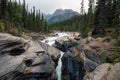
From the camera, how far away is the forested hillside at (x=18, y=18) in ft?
218

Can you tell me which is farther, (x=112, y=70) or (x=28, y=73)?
(x=28, y=73)

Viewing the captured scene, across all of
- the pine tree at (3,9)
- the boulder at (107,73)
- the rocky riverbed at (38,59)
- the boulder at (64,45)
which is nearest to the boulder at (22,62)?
the rocky riverbed at (38,59)

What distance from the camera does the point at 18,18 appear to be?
269 ft

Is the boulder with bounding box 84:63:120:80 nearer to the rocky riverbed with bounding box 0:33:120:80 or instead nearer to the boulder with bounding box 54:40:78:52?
the rocky riverbed with bounding box 0:33:120:80

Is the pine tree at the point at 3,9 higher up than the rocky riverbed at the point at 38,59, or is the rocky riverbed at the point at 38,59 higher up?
the pine tree at the point at 3,9

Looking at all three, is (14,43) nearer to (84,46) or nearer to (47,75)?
(47,75)

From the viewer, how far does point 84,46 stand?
42625 mm

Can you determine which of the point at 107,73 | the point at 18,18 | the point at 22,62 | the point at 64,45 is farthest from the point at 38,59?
the point at 18,18

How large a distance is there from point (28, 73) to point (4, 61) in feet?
13.5

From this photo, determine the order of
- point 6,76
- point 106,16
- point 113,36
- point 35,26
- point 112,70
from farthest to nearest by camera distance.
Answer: point 35,26, point 106,16, point 113,36, point 6,76, point 112,70

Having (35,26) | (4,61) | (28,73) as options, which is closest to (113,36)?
(28,73)

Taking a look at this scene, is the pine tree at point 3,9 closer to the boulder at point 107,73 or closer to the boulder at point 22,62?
A: the boulder at point 22,62

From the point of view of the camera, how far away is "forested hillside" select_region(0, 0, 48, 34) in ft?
218

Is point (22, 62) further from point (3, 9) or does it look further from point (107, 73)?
point (3, 9)
